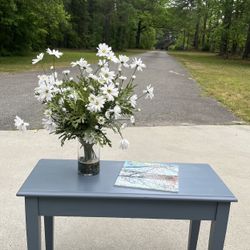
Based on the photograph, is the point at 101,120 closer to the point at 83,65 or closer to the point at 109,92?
the point at 109,92

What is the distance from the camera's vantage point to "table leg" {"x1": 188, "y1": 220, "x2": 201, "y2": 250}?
2.26m

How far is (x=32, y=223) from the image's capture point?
1.72 metres

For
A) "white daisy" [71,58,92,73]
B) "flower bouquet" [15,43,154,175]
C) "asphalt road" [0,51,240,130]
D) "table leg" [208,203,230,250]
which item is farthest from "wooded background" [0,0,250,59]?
"table leg" [208,203,230,250]

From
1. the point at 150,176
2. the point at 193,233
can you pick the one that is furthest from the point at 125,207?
the point at 193,233

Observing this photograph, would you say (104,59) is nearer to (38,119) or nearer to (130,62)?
(130,62)

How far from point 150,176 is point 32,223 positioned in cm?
66

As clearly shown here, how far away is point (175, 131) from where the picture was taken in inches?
209

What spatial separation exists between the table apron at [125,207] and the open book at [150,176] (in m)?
0.09

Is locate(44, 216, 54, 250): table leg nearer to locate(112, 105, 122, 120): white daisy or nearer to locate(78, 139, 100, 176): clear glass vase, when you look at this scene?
locate(78, 139, 100, 176): clear glass vase

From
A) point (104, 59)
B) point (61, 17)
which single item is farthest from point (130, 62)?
point (61, 17)

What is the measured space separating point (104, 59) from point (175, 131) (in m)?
3.56

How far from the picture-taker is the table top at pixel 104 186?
1660 millimetres

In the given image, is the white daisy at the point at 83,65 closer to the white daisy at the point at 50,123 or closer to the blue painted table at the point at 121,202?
the white daisy at the point at 50,123

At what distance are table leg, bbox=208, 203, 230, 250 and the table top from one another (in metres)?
0.05
